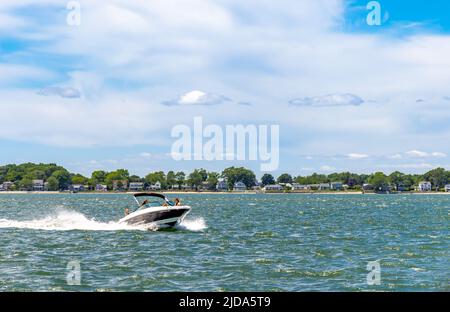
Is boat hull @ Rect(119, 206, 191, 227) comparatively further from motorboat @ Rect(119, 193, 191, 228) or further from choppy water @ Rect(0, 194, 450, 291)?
choppy water @ Rect(0, 194, 450, 291)

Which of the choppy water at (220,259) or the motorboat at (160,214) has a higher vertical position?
the motorboat at (160,214)

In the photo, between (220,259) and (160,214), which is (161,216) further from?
(220,259)

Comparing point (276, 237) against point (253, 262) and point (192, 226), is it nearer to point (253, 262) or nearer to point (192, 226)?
point (192, 226)

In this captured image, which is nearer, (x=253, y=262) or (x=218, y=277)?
(x=218, y=277)

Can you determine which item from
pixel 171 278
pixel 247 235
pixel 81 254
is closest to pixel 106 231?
pixel 247 235

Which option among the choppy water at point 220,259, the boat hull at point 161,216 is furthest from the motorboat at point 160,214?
the choppy water at point 220,259

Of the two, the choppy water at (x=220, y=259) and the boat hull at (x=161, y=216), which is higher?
the boat hull at (x=161, y=216)

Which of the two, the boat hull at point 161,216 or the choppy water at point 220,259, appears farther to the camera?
the boat hull at point 161,216

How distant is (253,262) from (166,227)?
1991cm

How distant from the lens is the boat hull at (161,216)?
50938mm

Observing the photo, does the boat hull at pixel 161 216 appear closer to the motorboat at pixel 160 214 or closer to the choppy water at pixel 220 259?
the motorboat at pixel 160 214

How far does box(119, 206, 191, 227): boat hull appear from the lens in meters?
50.9

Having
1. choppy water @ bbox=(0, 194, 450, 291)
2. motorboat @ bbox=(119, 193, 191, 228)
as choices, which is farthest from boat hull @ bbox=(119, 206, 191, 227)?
choppy water @ bbox=(0, 194, 450, 291)

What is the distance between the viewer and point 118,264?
105 feet
